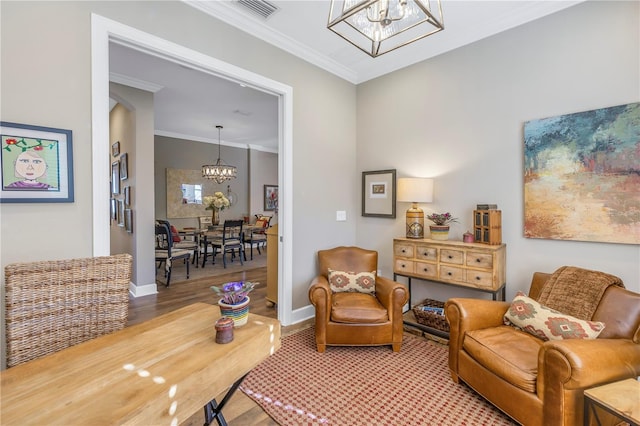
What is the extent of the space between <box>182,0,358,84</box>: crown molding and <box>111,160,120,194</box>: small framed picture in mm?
3671

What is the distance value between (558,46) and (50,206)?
4.07 m

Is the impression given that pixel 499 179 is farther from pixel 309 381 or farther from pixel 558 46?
pixel 309 381

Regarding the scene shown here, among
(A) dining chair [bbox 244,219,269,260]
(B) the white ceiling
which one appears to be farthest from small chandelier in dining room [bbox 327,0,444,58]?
(A) dining chair [bbox 244,219,269,260]

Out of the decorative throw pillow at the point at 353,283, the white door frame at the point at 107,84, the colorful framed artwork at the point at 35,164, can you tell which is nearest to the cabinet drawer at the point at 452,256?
the decorative throw pillow at the point at 353,283

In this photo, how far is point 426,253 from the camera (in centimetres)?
306

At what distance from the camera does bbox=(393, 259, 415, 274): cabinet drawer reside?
3.17 m

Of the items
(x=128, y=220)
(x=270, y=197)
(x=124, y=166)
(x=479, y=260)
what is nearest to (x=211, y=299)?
(x=128, y=220)

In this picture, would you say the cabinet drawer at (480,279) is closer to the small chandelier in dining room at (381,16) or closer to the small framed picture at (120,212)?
the small chandelier in dining room at (381,16)

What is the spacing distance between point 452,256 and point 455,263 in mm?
70

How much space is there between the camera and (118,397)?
3.18ft

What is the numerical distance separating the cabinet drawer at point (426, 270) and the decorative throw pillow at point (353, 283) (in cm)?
47

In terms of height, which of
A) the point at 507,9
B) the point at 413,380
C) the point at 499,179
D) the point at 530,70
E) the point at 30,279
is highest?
the point at 507,9

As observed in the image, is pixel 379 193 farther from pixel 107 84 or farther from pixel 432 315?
pixel 107 84

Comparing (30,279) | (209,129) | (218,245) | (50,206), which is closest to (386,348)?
(30,279)
